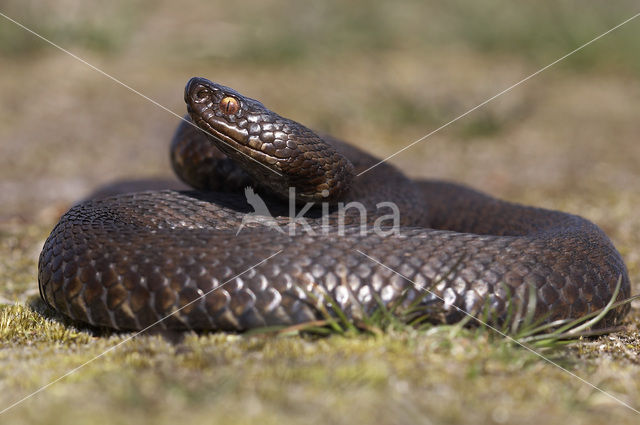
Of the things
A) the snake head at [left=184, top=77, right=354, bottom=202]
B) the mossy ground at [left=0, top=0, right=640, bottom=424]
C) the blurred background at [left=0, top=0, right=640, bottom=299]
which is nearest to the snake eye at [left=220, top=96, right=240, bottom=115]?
the snake head at [left=184, top=77, right=354, bottom=202]

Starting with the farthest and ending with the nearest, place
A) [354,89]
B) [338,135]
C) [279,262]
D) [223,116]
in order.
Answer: [354,89], [338,135], [223,116], [279,262]

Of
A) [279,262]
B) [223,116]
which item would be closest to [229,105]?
[223,116]

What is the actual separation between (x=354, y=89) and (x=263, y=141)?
26.4ft

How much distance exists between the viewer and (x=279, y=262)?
412cm

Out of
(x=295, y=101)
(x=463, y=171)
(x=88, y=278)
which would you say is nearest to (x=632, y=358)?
(x=88, y=278)

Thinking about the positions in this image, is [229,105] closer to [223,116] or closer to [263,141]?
[223,116]

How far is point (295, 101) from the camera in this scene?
40.8 ft

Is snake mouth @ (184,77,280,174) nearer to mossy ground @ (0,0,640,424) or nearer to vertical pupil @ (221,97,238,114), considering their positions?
Result: vertical pupil @ (221,97,238,114)

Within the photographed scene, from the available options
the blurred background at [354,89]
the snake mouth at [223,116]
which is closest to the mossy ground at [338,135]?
the blurred background at [354,89]

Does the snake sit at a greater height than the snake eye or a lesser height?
lesser

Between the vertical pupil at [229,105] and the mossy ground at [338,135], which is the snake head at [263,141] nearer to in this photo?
the vertical pupil at [229,105]

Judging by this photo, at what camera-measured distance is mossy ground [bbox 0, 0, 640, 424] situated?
298 centimetres

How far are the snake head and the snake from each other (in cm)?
1

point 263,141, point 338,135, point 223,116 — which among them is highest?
point 223,116
